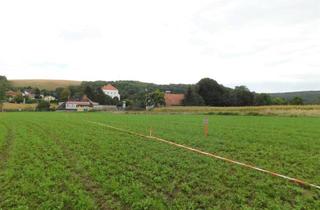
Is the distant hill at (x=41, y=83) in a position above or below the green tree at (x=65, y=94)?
above

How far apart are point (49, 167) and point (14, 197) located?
9.16 ft

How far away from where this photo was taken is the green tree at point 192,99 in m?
92.6

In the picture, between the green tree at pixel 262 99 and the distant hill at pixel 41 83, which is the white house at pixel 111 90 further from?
the green tree at pixel 262 99

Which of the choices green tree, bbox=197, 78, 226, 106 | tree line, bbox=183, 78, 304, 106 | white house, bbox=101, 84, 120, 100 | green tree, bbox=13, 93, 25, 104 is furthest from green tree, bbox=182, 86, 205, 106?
white house, bbox=101, 84, 120, 100

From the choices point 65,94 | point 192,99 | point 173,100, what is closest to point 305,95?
point 192,99

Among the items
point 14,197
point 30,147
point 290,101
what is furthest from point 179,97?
point 14,197

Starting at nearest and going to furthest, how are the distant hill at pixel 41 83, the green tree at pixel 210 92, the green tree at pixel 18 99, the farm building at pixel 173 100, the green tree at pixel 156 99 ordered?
the green tree at pixel 156 99 → the green tree at pixel 210 92 → the farm building at pixel 173 100 → the green tree at pixel 18 99 → the distant hill at pixel 41 83

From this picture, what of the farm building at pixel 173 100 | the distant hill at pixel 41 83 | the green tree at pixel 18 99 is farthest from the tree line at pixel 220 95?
the distant hill at pixel 41 83

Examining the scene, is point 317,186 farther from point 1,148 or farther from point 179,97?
point 179,97

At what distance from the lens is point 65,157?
1124 centimetres

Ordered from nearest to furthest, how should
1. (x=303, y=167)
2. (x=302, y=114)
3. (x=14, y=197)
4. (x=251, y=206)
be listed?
(x=251, y=206)
(x=14, y=197)
(x=303, y=167)
(x=302, y=114)

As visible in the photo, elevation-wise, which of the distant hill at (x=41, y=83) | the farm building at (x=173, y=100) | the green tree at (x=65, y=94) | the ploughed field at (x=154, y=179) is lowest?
the ploughed field at (x=154, y=179)

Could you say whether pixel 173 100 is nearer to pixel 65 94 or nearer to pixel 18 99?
pixel 65 94

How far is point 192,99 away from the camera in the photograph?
93250 mm
